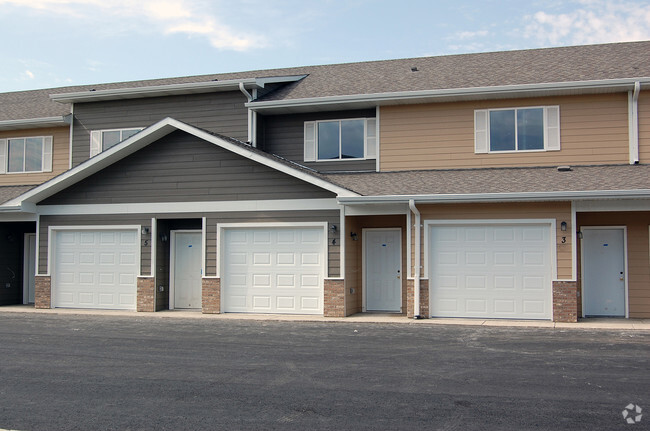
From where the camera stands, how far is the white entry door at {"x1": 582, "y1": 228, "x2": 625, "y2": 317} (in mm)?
15188

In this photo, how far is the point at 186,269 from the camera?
17.4m

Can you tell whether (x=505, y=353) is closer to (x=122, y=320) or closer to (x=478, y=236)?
(x=478, y=236)

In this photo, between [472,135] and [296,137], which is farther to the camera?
[296,137]

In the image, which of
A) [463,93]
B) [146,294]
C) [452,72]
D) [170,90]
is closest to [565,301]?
[463,93]

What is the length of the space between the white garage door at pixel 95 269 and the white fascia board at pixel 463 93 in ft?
17.3

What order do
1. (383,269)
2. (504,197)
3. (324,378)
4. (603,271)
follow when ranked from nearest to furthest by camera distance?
1. (324,378)
2. (504,197)
3. (603,271)
4. (383,269)

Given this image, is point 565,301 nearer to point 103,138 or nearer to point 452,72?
point 452,72

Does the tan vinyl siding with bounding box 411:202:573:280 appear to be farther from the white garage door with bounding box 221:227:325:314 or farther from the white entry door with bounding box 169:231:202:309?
the white entry door with bounding box 169:231:202:309

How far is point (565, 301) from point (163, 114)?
485 inches

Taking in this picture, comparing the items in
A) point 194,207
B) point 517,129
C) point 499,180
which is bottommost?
point 194,207

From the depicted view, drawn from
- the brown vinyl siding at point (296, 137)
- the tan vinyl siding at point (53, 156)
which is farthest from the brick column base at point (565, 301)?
the tan vinyl siding at point (53, 156)

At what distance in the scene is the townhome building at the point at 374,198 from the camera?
14.6 meters

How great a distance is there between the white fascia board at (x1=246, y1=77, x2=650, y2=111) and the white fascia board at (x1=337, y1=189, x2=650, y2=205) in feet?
11.2

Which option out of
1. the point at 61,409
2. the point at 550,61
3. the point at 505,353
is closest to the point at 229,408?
the point at 61,409
